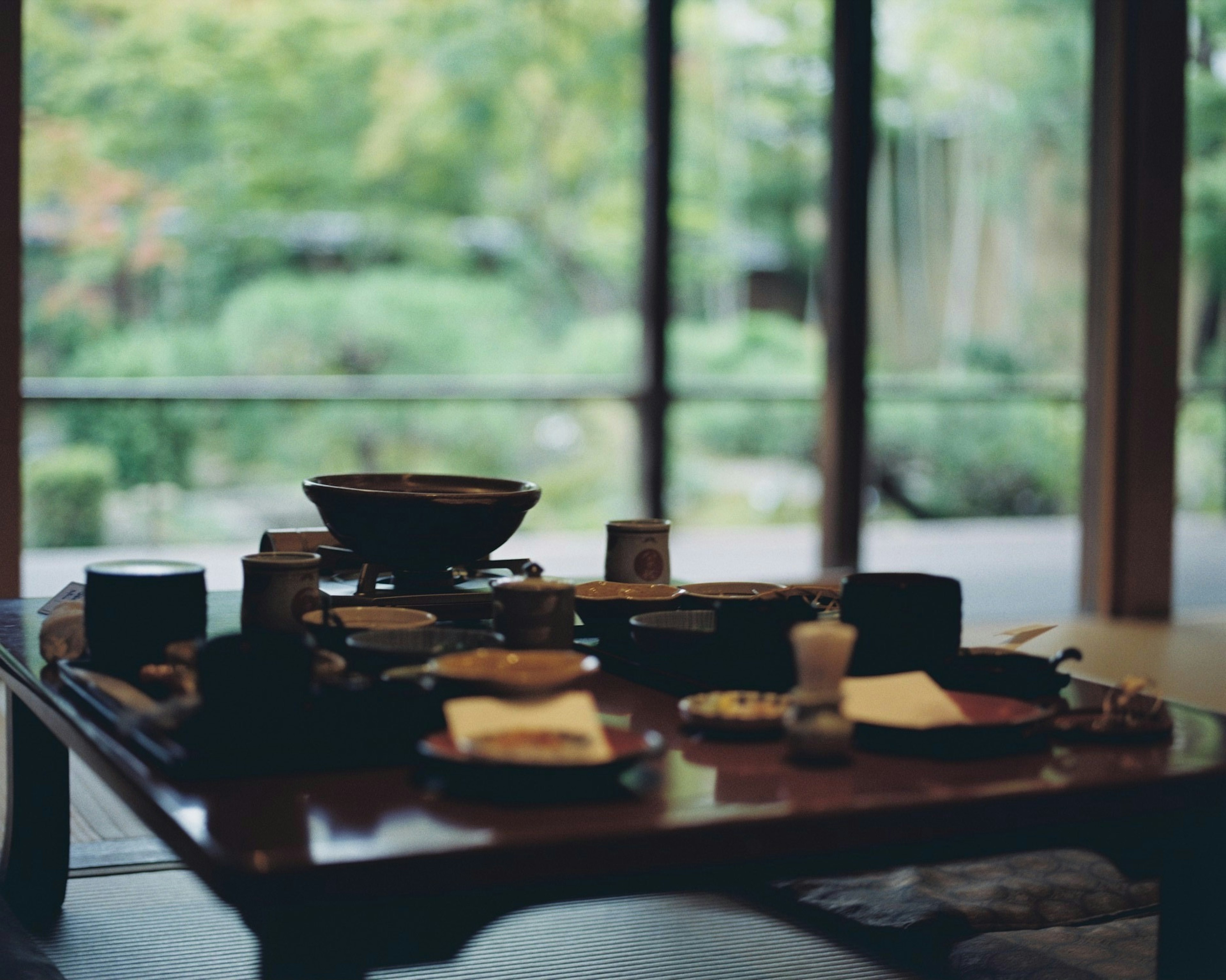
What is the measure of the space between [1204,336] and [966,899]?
3.17 metres

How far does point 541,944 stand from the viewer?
1.81 meters

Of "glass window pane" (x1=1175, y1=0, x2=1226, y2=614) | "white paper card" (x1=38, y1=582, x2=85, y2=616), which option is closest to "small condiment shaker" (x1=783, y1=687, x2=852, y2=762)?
"white paper card" (x1=38, y1=582, x2=85, y2=616)

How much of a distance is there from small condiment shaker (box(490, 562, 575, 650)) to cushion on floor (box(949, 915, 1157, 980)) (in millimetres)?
699

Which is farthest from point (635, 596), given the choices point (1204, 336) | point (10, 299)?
point (1204, 336)

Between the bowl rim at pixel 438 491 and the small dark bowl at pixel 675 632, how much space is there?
0.93 ft

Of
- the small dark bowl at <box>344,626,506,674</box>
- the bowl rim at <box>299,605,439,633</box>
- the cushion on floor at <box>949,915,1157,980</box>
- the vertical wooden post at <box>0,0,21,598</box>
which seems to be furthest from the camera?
the vertical wooden post at <box>0,0,21,598</box>

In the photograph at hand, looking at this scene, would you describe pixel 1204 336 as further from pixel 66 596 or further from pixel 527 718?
pixel 527 718

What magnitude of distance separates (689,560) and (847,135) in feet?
4.33

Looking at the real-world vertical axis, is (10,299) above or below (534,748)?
above

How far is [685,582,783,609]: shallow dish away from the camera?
1.67 m

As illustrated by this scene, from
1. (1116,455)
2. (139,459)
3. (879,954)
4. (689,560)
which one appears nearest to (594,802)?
(879,954)

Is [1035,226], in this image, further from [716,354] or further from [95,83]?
[95,83]

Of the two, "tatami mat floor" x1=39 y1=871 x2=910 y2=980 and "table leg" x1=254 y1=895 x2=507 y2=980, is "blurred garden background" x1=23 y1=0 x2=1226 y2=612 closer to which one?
"tatami mat floor" x1=39 y1=871 x2=910 y2=980

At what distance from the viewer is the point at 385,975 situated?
1699mm
